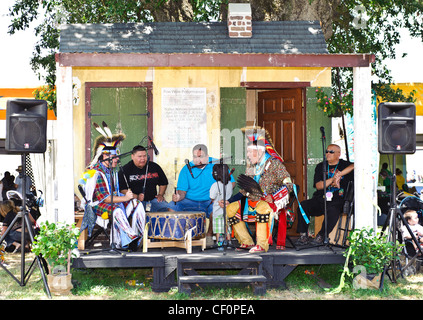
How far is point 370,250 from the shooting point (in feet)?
20.1

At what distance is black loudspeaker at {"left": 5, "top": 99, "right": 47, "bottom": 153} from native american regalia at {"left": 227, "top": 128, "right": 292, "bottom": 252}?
231 centimetres

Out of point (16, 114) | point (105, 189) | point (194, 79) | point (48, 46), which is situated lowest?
point (105, 189)

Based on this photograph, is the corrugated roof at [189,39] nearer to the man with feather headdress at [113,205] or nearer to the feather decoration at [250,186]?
the man with feather headdress at [113,205]

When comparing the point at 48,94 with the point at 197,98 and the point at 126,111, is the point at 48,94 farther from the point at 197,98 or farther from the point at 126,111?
the point at 197,98

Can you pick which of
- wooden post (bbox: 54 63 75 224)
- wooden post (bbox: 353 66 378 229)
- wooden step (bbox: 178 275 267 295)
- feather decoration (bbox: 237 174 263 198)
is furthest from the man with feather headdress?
wooden post (bbox: 353 66 378 229)

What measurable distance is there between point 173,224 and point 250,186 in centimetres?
100

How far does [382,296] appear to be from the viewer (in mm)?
6059

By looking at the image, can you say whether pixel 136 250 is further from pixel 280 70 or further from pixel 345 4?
pixel 345 4

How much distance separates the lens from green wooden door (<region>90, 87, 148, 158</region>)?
854 cm

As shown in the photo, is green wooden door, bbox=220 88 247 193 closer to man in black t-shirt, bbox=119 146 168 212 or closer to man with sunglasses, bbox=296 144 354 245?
man in black t-shirt, bbox=119 146 168 212

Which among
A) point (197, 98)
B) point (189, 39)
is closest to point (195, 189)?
point (197, 98)

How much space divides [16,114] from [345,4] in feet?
27.5

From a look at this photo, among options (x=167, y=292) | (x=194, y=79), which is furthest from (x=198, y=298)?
(x=194, y=79)

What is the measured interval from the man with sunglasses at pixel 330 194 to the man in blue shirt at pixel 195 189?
1.25 m
